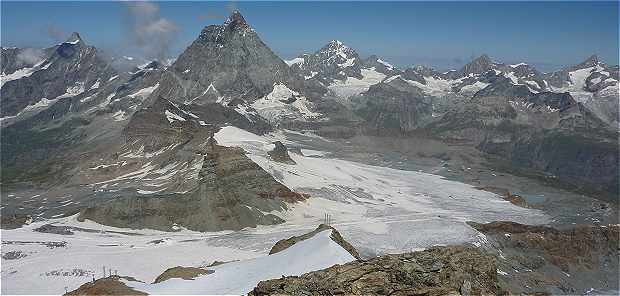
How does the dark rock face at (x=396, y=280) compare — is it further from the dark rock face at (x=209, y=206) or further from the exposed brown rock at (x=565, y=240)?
the dark rock face at (x=209, y=206)

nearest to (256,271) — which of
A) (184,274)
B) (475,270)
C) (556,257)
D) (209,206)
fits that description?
(184,274)

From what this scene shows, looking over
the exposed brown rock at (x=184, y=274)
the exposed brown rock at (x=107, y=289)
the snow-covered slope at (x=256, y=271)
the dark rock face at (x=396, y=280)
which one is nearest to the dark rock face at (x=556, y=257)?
the snow-covered slope at (x=256, y=271)

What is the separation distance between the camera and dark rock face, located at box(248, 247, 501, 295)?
38.6 m

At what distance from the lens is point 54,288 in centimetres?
9575

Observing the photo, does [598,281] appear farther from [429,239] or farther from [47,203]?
[47,203]

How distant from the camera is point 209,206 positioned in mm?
160500

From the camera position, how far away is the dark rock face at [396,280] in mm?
38594

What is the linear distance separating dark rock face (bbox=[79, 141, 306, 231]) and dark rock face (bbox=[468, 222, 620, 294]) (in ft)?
190

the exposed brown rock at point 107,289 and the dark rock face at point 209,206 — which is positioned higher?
the dark rock face at point 209,206

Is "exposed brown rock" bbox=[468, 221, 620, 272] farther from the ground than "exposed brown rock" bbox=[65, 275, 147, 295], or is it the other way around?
"exposed brown rock" bbox=[65, 275, 147, 295]

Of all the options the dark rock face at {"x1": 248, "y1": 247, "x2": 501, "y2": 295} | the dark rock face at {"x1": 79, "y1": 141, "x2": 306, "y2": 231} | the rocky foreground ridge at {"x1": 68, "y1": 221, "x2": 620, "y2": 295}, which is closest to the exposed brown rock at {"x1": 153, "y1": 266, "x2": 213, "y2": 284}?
the rocky foreground ridge at {"x1": 68, "y1": 221, "x2": 620, "y2": 295}

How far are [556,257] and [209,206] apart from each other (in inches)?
3378

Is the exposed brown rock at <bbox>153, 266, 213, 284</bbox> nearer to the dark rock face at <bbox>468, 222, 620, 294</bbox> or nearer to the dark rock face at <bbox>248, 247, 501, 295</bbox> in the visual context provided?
the dark rock face at <bbox>248, 247, 501, 295</bbox>

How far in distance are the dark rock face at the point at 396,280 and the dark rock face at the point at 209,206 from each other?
374ft
